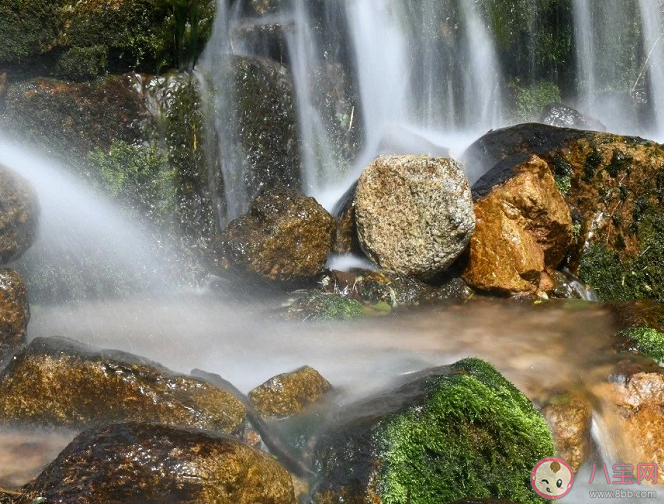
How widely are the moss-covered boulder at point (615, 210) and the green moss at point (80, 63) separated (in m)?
5.83

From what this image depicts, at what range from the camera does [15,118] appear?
26.0 ft

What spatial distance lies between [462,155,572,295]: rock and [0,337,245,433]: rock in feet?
14.2

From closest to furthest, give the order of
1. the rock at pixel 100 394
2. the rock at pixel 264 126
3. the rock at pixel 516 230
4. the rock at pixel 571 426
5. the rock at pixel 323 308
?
the rock at pixel 100 394 → the rock at pixel 571 426 → the rock at pixel 323 308 → the rock at pixel 516 230 → the rock at pixel 264 126

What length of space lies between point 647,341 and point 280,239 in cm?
393

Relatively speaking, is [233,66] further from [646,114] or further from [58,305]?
[646,114]

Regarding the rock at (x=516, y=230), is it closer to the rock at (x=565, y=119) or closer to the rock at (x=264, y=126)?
the rock at (x=264, y=126)

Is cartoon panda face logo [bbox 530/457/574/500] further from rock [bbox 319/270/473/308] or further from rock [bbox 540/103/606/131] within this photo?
rock [bbox 540/103/606/131]

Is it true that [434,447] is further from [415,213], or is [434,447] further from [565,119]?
[565,119]

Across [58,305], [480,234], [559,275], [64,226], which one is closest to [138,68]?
[64,226]

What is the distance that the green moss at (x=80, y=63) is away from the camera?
8.07m

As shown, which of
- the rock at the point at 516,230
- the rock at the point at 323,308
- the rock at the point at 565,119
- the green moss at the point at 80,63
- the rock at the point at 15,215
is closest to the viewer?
the rock at the point at 15,215

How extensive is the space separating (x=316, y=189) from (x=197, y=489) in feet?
23.0

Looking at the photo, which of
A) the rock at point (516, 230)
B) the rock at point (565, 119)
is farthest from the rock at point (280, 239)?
the rock at point (565, 119)

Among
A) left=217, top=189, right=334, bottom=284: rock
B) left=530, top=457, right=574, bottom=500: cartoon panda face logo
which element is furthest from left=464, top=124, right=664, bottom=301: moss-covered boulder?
left=530, top=457, right=574, bottom=500: cartoon panda face logo
